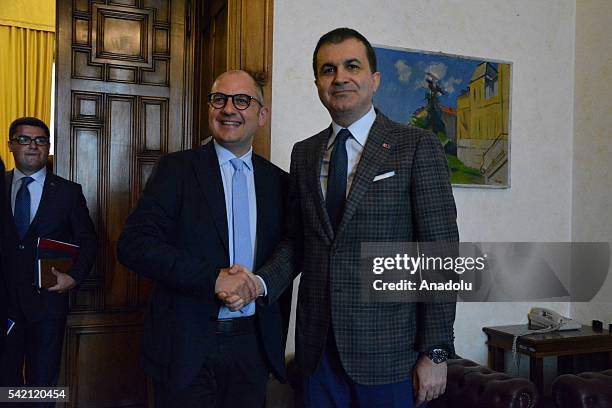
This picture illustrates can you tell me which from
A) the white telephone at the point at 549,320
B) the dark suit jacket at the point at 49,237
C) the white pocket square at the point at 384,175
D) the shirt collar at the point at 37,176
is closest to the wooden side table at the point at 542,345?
the white telephone at the point at 549,320

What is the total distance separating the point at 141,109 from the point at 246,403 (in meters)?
2.29

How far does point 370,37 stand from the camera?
3.35 m

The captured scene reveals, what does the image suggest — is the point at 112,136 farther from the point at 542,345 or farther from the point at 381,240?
the point at 542,345

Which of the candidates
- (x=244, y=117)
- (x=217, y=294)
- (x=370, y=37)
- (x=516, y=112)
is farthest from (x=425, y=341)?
(x=516, y=112)

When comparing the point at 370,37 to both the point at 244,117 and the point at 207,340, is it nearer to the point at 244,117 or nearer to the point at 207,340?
the point at 244,117

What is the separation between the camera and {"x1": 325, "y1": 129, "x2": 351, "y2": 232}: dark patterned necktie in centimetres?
170

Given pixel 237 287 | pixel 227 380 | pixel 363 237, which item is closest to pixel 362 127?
pixel 363 237

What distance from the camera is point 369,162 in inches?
65.5

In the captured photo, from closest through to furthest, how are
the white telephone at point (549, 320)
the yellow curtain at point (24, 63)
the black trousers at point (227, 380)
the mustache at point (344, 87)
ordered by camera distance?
the mustache at point (344, 87), the black trousers at point (227, 380), the white telephone at point (549, 320), the yellow curtain at point (24, 63)

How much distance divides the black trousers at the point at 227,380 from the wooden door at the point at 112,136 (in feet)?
5.95

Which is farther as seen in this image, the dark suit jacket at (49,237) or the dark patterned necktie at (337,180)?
the dark suit jacket at (49,237)

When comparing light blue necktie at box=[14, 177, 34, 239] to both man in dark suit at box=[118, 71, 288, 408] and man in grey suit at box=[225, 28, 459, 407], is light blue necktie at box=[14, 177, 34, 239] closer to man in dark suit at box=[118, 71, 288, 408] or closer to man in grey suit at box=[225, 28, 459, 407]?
man in dark suit at box=[118, 71, 288, 408]

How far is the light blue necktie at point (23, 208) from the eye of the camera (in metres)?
3.04
